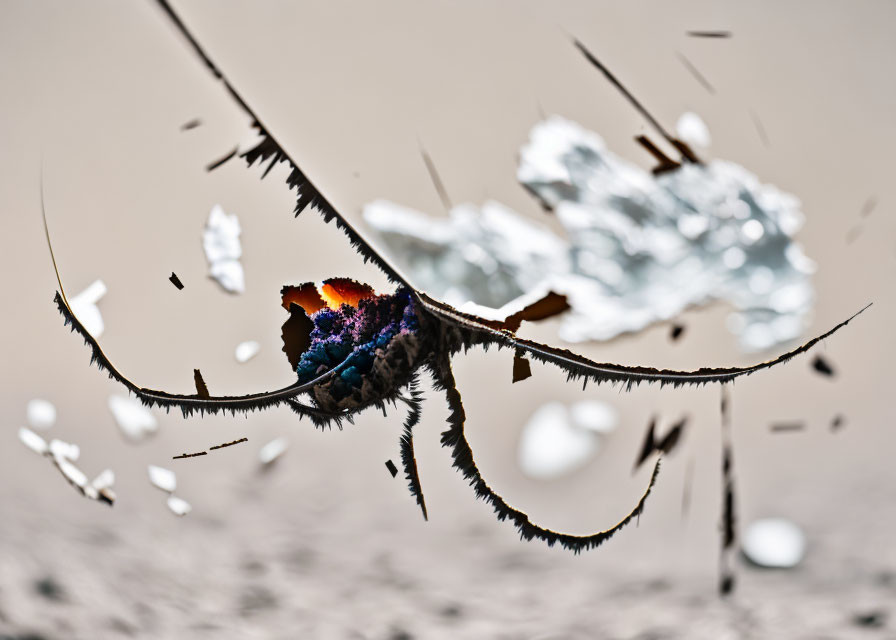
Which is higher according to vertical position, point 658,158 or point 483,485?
point 658,158

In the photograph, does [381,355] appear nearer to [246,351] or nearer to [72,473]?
[246,351]

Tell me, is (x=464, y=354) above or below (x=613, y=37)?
below

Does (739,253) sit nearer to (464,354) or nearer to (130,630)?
(464,354)

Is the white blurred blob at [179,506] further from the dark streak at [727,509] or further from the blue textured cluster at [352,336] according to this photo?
the dark streak at [727,509]

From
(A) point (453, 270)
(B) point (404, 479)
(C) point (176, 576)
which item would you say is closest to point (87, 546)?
(C) point (176, 576)

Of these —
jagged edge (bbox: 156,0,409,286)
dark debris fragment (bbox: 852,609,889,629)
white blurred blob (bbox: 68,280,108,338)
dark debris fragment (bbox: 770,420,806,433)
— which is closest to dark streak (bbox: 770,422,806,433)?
dark debris fragment (bbox: 770,420,806,433)

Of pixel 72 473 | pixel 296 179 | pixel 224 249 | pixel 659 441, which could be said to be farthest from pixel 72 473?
pixel 659 441
